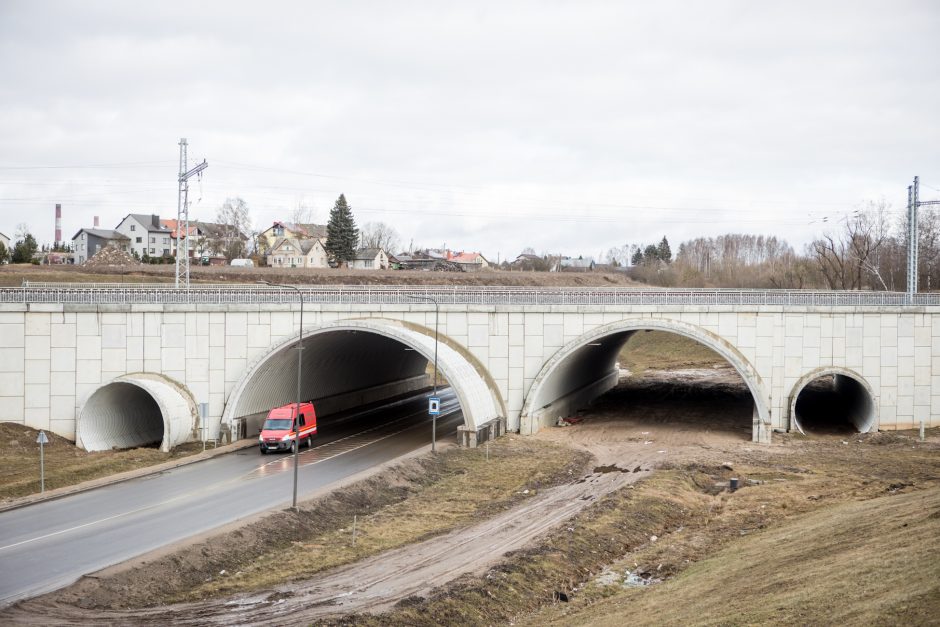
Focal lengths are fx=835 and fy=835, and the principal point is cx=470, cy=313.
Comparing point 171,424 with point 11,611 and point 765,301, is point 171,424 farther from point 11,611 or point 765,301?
point 765,301

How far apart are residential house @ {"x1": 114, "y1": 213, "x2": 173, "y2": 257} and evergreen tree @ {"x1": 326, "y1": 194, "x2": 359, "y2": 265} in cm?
2678

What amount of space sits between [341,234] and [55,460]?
72.1m

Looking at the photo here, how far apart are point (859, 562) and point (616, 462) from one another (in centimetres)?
2030

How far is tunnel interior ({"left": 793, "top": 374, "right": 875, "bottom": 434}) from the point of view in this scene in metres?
47.1

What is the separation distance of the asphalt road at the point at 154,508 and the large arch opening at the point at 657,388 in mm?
7161

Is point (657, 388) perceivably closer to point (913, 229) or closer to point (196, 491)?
point (913, 229)

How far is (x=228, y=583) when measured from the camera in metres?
22.4

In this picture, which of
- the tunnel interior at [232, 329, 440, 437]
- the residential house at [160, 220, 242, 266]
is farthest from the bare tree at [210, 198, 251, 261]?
the tunnel interior at [232, 329, 440, 437]

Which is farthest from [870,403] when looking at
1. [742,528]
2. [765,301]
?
[742,528]

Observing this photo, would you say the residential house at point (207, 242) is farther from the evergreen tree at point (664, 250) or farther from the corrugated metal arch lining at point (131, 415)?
the evergreen tree at point (664, 250)

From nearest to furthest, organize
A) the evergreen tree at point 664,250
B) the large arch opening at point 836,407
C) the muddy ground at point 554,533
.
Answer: the muddy ground at point 554,533
the large arch opening at point 836,407
the evergreen tree at point 664,250

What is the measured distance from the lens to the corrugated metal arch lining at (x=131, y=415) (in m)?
42.5

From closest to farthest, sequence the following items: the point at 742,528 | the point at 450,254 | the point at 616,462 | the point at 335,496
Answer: the point at 742,528, the point at 335,496, the point at 616,462, the point at 450,254

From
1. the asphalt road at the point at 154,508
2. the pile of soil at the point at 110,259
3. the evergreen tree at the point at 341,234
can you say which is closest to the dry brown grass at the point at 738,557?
the asphalt road at the point at 154,508
